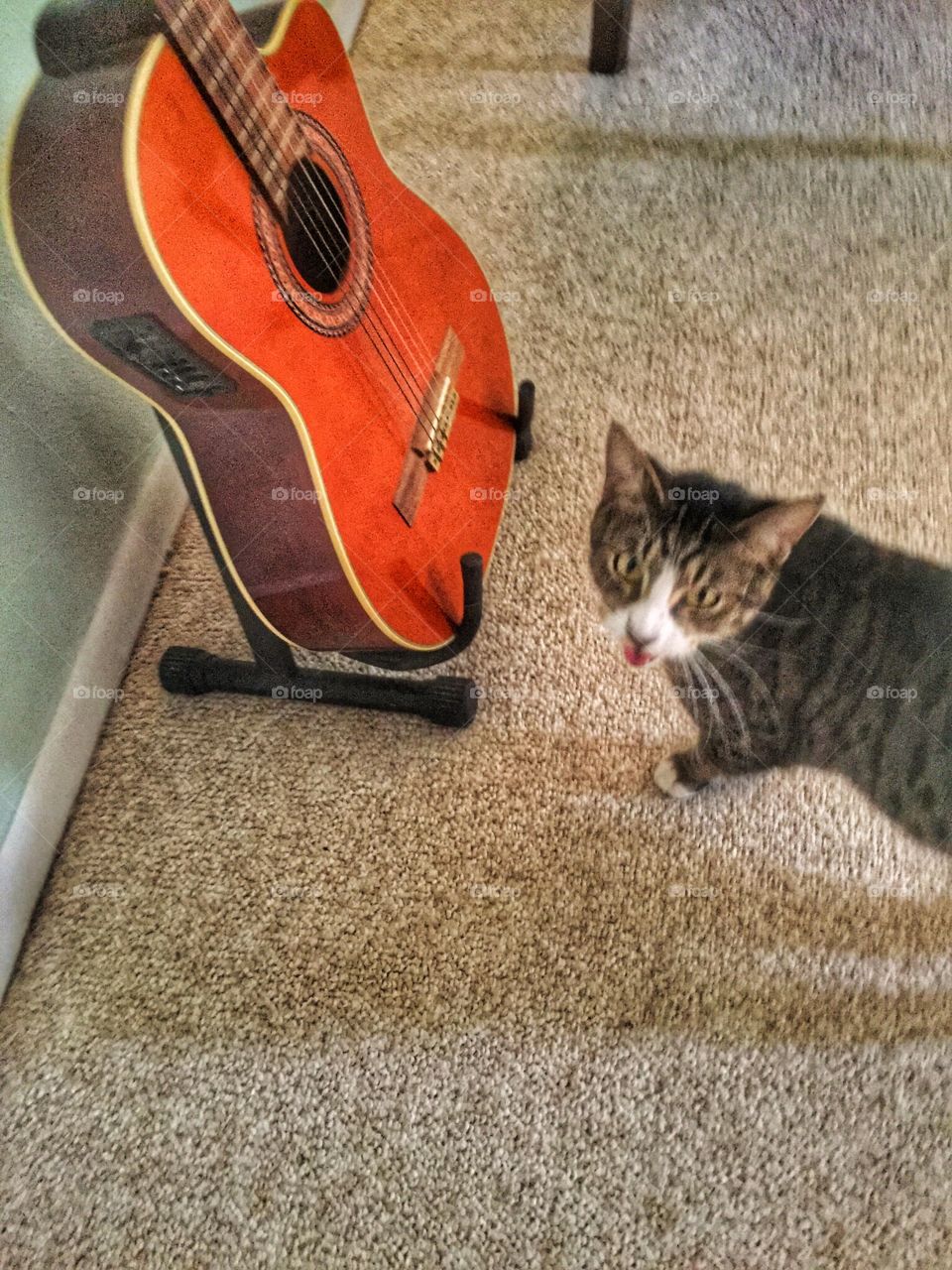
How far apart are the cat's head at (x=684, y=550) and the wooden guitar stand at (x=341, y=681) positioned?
167 mm

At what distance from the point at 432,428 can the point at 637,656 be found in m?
0.29

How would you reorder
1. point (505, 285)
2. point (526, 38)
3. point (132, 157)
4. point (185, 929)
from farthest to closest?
1. point (526, 38)
2. point (505, 285)
3. point (185, 929)
4. point (132, 157)

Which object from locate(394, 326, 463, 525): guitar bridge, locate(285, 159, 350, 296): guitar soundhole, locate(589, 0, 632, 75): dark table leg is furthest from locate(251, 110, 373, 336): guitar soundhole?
locate(589, 0, 632, 75): dark table leg

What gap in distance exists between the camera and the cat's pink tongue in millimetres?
812

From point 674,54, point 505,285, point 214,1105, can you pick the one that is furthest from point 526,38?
point 214,1105

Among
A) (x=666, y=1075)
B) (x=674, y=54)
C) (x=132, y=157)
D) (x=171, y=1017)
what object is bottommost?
(x=666, y=1075)

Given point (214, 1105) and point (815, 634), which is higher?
point (815, 634)

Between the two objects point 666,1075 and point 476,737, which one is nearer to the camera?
point 666,1075

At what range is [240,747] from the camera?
0.98 m

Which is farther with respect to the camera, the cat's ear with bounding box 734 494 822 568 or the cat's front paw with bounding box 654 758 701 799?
the cat's front paw with bounding box 654 758 701 799

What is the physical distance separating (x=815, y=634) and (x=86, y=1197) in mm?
770

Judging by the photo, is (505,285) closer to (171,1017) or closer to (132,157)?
(132,157)

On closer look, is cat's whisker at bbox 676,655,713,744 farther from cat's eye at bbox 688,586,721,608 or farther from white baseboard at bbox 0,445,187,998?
white baseboard at bbox 0,445,187,998

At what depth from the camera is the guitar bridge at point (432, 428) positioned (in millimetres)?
839
